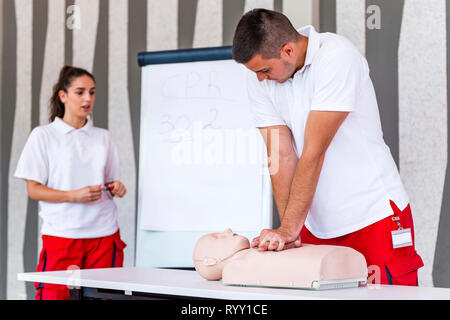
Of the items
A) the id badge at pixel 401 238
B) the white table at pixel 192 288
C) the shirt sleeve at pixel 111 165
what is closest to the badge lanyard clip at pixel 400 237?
the id badge at pixel 401 238

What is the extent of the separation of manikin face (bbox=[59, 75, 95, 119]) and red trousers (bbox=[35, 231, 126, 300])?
1.78 feet

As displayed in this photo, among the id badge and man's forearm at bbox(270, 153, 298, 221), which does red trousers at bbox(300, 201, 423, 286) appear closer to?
the id badge

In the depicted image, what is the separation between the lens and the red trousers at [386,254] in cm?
157

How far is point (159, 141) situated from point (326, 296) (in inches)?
64.5

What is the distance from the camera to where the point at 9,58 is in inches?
139

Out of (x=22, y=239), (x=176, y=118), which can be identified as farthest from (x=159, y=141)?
(x=22, y=239)

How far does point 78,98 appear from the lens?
2.65m

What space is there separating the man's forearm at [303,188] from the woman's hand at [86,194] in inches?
46.0

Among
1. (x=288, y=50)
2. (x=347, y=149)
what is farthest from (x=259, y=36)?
(x=347, y=149)

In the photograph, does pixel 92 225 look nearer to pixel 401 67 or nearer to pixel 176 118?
pixel 176 118

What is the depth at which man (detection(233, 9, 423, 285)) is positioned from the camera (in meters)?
1.53

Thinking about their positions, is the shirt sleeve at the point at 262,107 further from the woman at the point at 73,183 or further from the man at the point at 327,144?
the woman at the point at 73,183

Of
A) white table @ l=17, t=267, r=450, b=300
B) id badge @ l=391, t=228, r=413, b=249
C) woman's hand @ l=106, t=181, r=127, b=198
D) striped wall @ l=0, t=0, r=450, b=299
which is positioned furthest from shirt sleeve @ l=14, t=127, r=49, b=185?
id badge @ l=391, t=228, r=413, b=249

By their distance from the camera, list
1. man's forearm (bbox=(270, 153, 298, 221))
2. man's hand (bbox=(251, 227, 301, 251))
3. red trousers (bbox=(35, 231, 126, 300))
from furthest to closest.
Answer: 1. red trousers (bbox=(35, 231, 126, 300))
2. man's forearm (bbox=(270, 153, 298, 221))
3. man's hand (bbox=(251, 227, 301, 251))
